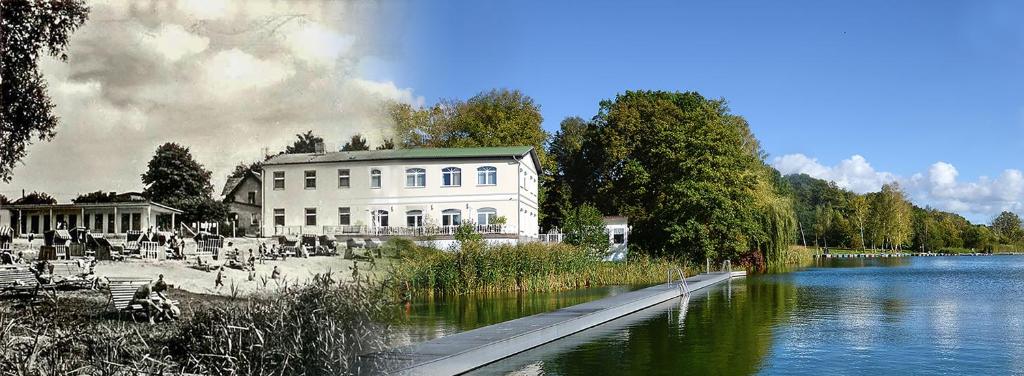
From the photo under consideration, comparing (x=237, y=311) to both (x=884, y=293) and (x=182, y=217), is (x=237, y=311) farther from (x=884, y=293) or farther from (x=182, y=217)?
(x=884, y=293)

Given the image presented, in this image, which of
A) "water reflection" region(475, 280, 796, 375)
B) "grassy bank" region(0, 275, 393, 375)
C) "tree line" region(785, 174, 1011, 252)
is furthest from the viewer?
"tree line" region(785, 174, 1011, 252)

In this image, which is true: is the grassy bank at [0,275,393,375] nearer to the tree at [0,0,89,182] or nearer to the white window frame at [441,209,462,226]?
the tree at [0,0,89,182]

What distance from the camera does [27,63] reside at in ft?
14.2

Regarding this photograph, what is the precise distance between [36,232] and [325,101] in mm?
A: 1364

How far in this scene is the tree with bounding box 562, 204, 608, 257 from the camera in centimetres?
3291

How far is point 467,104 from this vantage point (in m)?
43.8

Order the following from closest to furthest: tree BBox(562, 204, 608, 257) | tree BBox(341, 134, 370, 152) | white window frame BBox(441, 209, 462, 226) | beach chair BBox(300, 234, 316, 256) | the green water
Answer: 1. beach chair BBox(300, 234, 316, 256)
2. tree BBox(341, 134, 370, 152)
3. white window frame BBox(441, 209, 462, 226)
4. the green water
5. tree BBox(562, 204, 608, 257)

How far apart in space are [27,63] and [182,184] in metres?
1.28

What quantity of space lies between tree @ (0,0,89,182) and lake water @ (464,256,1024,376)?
5.87m

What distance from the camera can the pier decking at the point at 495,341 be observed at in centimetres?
666

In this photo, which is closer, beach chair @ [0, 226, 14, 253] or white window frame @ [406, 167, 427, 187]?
white window frame @ [406, 167, 427, 187]

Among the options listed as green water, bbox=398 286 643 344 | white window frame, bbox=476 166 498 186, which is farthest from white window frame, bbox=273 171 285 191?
white window frame, bbox=476 166 498 186

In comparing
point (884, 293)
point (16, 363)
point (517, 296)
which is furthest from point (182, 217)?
point (884, 293)

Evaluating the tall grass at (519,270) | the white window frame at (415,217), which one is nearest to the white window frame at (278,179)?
the white window frame at (415,217)
